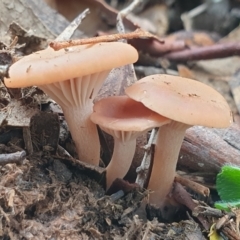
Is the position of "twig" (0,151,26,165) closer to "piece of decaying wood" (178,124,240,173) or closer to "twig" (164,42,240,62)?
"piece of decaying wood" (178,124,240,173)

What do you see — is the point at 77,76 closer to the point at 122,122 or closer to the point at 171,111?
the point at 122,122

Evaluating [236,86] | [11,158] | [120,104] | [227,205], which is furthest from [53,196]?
[236,86]

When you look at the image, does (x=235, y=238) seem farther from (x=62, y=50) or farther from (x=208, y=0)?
(x=208, y=0)

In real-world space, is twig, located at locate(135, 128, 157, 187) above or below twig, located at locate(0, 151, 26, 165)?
below

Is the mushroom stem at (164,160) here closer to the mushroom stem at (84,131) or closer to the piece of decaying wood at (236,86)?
the mushroom stem at (84,131)

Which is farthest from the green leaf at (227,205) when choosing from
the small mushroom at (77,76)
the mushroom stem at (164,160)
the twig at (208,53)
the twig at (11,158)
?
the twig at (208,53)

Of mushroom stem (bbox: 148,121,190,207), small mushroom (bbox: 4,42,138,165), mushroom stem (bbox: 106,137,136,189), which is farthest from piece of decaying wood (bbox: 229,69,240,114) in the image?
small mushroom (bbox: 4,42,138,165)

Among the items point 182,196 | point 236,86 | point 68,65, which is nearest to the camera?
point 68,65

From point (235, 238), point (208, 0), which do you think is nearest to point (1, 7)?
point (235, 238)
